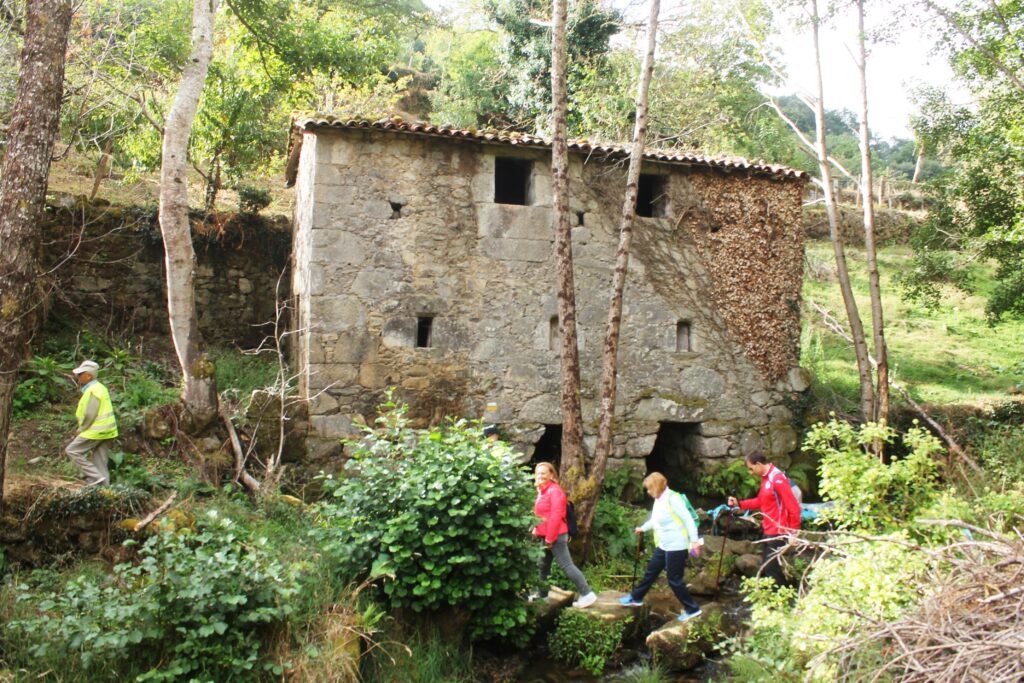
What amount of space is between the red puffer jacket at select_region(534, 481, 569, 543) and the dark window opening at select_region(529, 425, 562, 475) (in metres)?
3.87

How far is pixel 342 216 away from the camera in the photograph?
1015 centimetres

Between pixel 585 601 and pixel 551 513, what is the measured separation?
0.94m

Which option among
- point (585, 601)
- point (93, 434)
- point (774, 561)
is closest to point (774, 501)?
point (774, 561)

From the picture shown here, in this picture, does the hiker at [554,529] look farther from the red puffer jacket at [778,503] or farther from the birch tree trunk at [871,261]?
the birch tree trunk at [871,261]

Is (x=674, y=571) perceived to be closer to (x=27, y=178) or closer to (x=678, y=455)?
(x=678, y=455)

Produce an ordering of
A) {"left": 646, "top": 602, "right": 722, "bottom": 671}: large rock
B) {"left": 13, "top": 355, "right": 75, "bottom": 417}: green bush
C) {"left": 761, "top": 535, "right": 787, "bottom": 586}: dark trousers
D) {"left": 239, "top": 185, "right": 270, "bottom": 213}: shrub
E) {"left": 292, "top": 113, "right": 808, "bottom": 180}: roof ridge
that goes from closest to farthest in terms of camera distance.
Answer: {"left": 646, "top": 602, "right": 722, "bottom": 671}: large rock → {"left": 761, "top": 535, "right": 787, "bottom": 586}: dark trousers → {"left": 13, "top": 355, "right": 75, "bottom": 417}: green bush → {"left": 292, "top": 113, "right": 808, "bottom": 180}: roof ridge → {"left": 239, "top": 185, "right": 270, "bottom": 213}: shrub

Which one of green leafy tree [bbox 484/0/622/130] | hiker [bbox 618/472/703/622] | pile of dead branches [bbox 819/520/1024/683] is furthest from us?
green leafy tree [bbox 484/0/622/130]

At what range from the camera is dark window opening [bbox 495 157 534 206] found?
37.5 feet

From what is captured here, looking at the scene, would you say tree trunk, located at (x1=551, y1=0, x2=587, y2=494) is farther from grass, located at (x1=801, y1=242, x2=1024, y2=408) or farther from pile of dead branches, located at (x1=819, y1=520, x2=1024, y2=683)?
grass, located at (x1=801, y1=242, x2=1024, y2=408)

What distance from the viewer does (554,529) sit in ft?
23.9

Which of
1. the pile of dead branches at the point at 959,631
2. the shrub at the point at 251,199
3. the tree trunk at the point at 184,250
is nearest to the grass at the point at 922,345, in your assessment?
the pile of dead branches at the point at 959,631

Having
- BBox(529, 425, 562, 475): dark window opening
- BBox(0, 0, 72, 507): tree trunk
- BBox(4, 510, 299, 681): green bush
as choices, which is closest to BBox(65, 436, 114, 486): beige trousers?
BBox(0, 0, 72, 507): tree trunk

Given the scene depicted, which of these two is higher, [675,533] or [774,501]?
[774,501]

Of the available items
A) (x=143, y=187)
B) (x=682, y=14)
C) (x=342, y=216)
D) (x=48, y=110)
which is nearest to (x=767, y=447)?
(x=682, y=14)
